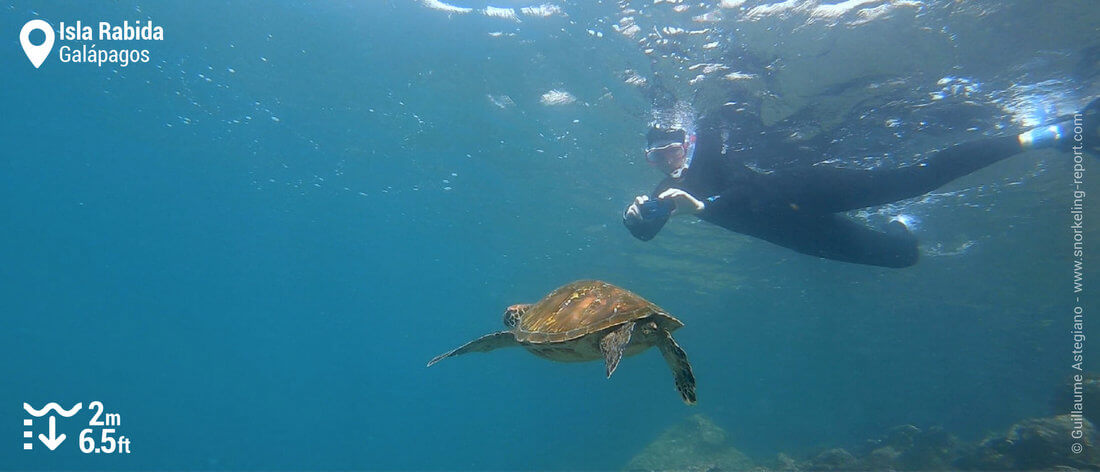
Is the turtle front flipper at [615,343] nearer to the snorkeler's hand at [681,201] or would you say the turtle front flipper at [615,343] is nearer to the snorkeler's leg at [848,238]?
the snorkeler's hand at [681,201]

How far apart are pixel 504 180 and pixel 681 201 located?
13.0 m

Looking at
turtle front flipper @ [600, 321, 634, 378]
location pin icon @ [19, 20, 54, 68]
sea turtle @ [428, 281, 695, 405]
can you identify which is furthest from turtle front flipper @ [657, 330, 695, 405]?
location pin icon @ [19, 20, 54, 68]

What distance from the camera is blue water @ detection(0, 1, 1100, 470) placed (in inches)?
438

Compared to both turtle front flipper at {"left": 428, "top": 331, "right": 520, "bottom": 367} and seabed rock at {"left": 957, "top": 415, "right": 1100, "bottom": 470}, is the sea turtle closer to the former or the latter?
turtle front flipper at {"left": 428, "top": 331, "right": 520, "bottom": 367}

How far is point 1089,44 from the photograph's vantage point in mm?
9547

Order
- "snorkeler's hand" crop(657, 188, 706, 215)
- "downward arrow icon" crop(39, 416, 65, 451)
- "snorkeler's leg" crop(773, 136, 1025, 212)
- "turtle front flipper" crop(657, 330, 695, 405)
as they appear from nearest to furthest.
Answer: "turtle front flipper" crop(657, 330, 695, 405) < "snorkeler's hand" crop(657, 188, 706, 215) < "snorkeler's leg" crop(773, 136, 1025, 212) < "downward arrow icon" crop(39, 416, 65, 451)

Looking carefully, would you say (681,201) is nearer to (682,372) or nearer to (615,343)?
(682,372)

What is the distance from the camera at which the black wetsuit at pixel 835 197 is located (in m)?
9.88

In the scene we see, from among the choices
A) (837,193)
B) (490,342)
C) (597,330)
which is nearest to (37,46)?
(490,342)

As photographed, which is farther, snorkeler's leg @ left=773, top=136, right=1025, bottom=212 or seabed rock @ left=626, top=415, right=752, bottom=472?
seabed rock @ left=626, top=415, right=752, bottom=472

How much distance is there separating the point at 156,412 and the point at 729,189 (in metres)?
148

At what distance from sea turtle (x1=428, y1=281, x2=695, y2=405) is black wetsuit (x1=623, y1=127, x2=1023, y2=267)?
6409 mm

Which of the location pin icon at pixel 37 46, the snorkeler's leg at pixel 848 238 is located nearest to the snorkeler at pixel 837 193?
the snorkeler's leg at pixel 848 238

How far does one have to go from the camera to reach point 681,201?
895 centimetres
